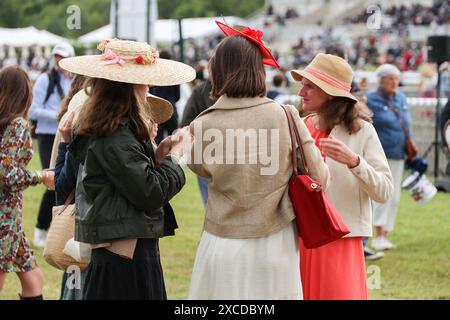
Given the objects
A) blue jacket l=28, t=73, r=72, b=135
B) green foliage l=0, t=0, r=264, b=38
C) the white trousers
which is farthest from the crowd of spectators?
blue jacket l=28, t=73, r=72, b=135

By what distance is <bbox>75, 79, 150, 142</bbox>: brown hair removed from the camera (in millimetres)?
4297

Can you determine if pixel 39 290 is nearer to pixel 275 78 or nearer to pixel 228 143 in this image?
pixel 228 143

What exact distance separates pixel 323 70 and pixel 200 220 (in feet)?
23.7

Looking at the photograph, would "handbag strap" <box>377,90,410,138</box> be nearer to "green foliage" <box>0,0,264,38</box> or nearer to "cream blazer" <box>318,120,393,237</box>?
"cream blazer" <box>318,120,393,237</box>

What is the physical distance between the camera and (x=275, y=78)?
45.7 feet

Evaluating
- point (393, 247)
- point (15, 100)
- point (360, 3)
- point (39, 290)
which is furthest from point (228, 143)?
point (360, 3)

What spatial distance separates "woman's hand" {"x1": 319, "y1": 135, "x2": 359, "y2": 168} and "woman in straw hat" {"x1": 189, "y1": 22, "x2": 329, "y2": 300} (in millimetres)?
365

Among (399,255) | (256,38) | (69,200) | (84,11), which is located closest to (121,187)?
(256,38)

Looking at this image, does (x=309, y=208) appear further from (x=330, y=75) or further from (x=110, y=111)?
(x=330, y=75)

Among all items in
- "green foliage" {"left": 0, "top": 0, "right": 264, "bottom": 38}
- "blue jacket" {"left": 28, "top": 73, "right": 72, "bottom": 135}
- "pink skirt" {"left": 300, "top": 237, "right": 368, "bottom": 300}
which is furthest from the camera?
"green foliage" {"left": 0, "top": 0, "right": 264, "bottom": 38}

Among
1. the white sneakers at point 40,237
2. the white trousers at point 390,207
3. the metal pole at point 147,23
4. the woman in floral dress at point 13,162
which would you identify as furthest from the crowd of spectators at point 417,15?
the woman in floral dress at point 13,162

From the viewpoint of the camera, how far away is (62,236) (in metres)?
5.18

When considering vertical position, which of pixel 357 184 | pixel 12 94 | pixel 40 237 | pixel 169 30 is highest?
pixel 12 94

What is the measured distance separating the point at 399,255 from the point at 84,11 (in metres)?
69.6
